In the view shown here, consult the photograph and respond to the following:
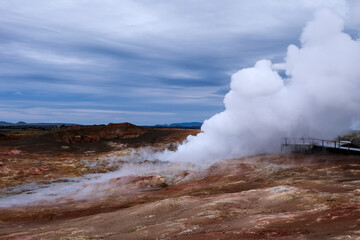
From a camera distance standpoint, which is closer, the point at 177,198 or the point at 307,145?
the point at 177,198

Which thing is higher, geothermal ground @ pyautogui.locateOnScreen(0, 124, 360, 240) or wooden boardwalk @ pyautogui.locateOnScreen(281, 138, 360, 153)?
wooden boardwalk @ pyautogui.locateOnScreen(281, 138, 360, 153)

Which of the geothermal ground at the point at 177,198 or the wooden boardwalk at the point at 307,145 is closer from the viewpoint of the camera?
the geothermal ground at the point at 177,198

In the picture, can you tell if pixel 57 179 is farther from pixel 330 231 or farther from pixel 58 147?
pixel 330 231

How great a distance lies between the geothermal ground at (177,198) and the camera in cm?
1393

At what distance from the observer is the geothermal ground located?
13.9 m

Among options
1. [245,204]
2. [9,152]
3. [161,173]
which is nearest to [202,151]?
[161,173]

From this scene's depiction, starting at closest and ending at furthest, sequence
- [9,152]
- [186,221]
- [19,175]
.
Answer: [186,221], [19,175], [9,152]

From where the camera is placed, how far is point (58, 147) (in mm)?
62562

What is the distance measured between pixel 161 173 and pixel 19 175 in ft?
56.8

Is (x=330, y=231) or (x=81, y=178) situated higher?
(x=330, y=231)

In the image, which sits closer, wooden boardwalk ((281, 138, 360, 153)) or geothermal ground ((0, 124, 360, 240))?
geothermal ground ((0, 124, 360, 240))

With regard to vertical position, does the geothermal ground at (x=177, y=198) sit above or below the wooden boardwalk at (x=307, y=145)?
below

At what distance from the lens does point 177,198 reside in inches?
869

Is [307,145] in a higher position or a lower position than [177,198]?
higher
